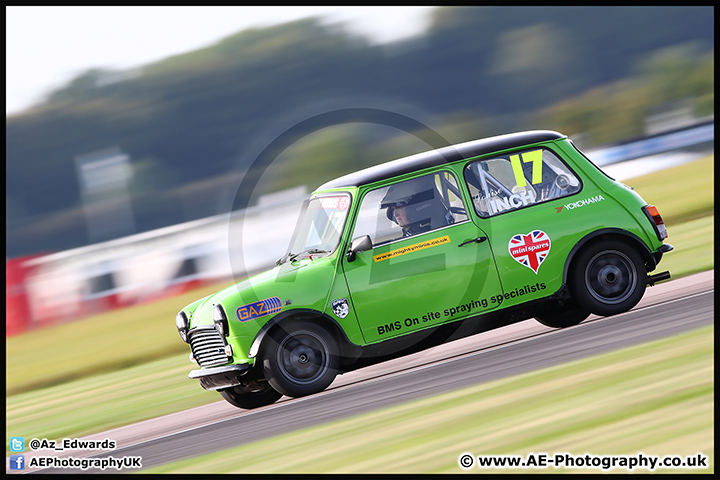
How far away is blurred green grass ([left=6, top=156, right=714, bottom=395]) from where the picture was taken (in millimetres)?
11320

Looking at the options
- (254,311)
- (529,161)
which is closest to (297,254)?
(254,311)

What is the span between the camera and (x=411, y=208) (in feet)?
22.5

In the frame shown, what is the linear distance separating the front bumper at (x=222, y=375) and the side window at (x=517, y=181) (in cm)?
252

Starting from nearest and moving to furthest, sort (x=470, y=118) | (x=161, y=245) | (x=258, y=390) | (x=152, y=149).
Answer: (x=258, y=390) → (x=161, y=245) → (x=152, y=149) → (x=470, y=118)

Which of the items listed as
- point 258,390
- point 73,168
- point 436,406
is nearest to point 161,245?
point 258,390

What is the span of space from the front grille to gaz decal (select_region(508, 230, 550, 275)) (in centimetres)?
271

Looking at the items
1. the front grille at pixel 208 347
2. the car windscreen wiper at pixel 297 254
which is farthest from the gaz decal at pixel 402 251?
the front grille at pixel 208 347

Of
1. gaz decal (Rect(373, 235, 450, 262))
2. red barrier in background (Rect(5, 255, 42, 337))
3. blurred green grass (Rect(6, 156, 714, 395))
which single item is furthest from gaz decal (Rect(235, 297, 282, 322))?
red barrier in background (Rect(5, 255, 42, 337))

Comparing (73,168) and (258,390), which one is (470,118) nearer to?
(73,168)

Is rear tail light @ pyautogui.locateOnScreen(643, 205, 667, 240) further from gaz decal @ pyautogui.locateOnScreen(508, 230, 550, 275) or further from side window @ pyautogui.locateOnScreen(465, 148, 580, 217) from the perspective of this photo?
gaz decal @ pyautogui.locateOnScreen(508, 230, 550, 275)

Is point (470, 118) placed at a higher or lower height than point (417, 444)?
higher

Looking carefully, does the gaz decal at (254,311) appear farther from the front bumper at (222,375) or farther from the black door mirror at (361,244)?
the black door mirror at (361,244)

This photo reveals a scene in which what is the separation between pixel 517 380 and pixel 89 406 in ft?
18.5

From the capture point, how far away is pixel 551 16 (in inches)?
1686
